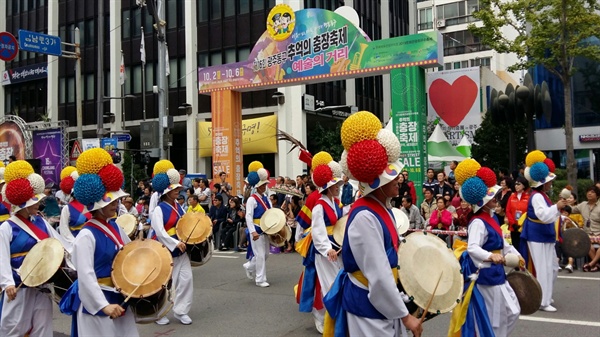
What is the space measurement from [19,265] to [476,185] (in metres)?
4.30

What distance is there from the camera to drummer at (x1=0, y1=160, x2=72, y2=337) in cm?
510

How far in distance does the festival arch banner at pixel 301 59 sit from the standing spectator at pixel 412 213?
16.2 feet

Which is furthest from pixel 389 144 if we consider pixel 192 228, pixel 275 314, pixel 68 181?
pixel 68 181

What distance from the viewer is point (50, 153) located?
2245cm

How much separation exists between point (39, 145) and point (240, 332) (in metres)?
19.0

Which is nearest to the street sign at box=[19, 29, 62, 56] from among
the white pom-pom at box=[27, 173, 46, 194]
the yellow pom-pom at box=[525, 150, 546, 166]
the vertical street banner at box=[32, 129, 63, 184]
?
the vertical street banner at box=[32, 129, 63, 184]

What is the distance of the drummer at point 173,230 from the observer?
24.1 ft

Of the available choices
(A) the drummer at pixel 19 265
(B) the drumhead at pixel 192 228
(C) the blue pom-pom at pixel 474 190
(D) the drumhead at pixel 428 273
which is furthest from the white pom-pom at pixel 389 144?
(B) the drumhead at pixel 192 228

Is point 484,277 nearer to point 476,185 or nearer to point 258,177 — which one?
point 476,185

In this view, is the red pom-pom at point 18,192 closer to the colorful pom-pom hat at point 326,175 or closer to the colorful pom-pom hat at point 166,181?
the colorful pom-pom hat at point 166,181

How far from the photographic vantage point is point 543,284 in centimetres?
768

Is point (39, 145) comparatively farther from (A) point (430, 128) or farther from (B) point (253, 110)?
(A) point (430, 128)

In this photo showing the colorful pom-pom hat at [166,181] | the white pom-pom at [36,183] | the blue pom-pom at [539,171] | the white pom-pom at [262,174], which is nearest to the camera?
the white pom-pom at [36,183]

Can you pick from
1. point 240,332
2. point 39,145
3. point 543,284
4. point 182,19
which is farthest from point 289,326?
point 182,19
